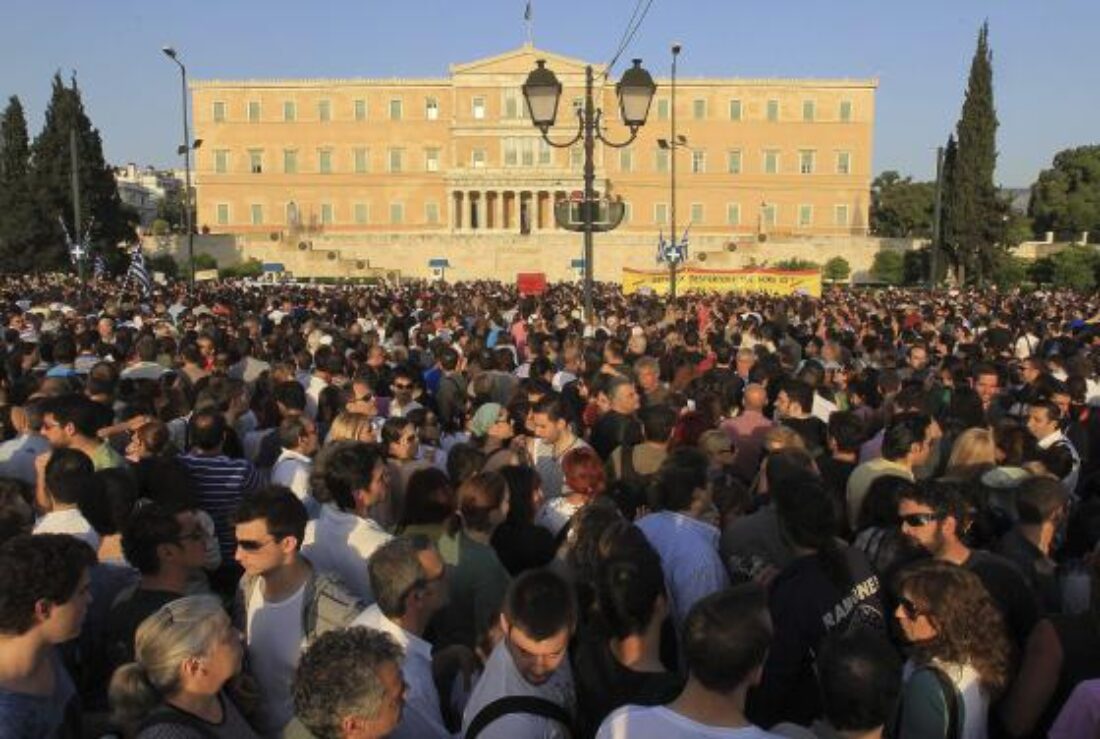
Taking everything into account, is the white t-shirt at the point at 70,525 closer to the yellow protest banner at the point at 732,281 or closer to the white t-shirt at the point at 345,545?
the white t-shirt at the point at 345,545

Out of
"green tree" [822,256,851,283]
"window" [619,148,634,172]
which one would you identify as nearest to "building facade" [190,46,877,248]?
"window" [619,148,634,172]

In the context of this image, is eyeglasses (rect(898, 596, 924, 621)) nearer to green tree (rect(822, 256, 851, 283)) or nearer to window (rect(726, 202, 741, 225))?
green tree (rect(822, 256, 851, 283))

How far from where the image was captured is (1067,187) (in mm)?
67375

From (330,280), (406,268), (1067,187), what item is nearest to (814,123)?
(1067,187)

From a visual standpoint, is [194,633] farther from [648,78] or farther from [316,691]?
[648,78]

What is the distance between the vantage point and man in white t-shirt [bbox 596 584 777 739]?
2.53 m

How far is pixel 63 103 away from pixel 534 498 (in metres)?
52.5

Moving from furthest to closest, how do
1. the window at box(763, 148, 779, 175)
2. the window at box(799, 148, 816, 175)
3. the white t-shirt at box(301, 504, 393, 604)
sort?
1. the window at box(763, 148, 779, 175)
2. the window at box(799, 148, 816, 175)
3. the white t-shirt at box(301, 504, 393, 604)

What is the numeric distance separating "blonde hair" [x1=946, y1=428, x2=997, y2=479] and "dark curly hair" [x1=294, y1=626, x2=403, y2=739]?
13.6 ft

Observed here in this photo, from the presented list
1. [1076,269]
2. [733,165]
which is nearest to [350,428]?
[1076,269]

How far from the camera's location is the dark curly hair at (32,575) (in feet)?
9.77

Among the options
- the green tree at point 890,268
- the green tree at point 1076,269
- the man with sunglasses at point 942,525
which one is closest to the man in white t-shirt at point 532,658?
the man with sunglasses at point 942,525

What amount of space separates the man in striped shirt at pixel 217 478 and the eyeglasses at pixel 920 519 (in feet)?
10.9

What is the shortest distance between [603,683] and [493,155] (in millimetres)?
71247
